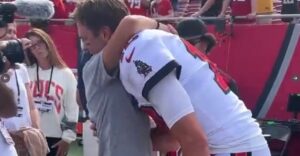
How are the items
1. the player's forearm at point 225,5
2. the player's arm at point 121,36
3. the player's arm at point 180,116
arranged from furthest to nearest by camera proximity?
the player's forearm at point 225,5 → the player's arm at point 121,36 → the player's arm at point 180,116

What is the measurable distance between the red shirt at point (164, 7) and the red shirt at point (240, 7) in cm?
138

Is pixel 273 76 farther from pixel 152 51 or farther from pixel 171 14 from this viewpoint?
pixel 152 51

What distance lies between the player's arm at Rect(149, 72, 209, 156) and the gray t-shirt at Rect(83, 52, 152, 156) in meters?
0.36

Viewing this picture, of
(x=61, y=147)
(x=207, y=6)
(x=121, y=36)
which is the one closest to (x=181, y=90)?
(x=121, y=36)

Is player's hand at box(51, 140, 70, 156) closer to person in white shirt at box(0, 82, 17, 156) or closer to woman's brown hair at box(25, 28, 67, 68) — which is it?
woman's brown hair at box(25, 28, 67, 68)

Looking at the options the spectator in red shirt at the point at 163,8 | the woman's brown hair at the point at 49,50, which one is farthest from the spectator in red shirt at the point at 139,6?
the woman's brown hair at the point at 49,50

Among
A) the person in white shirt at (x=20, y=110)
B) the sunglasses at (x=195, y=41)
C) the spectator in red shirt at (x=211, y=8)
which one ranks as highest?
the sunglasses at (x=195, y=41)

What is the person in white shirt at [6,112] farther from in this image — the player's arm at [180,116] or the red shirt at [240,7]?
the red shirt at [240,7]

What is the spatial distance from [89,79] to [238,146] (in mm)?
730

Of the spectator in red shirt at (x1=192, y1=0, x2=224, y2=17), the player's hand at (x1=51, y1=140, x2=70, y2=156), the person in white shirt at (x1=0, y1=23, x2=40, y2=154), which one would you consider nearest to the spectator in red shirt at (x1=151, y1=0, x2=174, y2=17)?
the spectator in red shirt at (x1=192, y1=0, x2=224, y2=17)

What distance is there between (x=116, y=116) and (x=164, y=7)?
295 inches

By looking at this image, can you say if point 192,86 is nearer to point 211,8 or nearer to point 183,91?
point 183,91

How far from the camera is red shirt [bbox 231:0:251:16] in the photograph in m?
9.48

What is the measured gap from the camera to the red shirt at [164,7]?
10.8 metres
